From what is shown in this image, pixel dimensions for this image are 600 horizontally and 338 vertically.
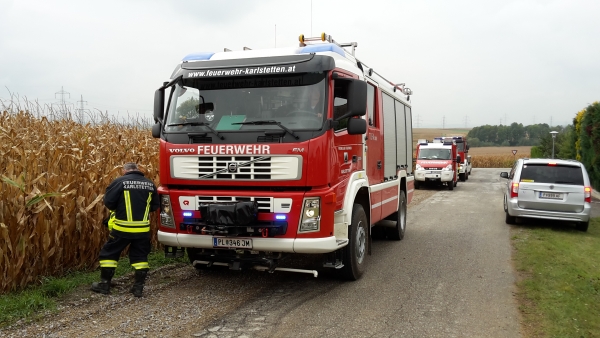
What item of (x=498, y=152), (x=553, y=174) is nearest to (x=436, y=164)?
(x=553, y=174)

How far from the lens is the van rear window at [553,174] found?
37.3 ft

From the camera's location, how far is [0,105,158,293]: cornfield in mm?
5535

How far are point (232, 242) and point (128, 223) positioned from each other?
1.24 m

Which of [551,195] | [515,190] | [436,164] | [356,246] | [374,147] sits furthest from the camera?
[436,164]

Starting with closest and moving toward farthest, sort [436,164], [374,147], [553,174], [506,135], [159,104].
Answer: [159,104] → [374,147] → [553,174] → [436,164] → [506,135]

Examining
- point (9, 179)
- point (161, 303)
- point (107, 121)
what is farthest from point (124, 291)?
point (107, 121)

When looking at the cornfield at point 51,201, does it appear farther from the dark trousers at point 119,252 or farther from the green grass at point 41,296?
the dark trousers at point 119,252

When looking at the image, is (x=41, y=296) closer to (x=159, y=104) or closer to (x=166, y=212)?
(x=166, y=212)

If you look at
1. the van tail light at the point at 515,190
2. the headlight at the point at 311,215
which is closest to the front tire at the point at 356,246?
the headlight at the point at 311,215

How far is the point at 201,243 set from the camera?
19.5 ft

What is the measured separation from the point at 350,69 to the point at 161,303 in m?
3.74

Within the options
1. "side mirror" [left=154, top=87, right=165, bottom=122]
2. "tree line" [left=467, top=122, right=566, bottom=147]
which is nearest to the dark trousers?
"side mirror" [left=154, top=87, right=165, bottom=122]

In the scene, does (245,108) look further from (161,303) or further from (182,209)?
(161,303)

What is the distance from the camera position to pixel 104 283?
5852 mm
